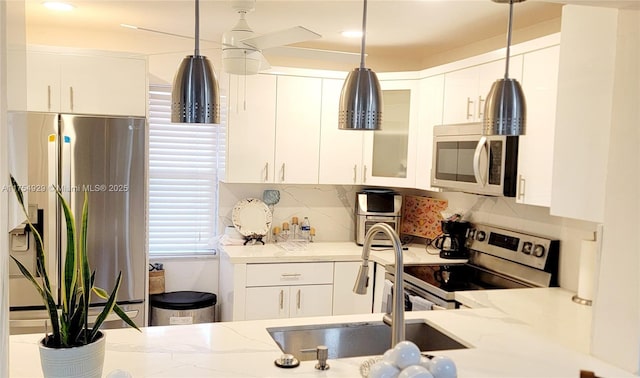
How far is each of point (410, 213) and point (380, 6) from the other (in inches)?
73.3

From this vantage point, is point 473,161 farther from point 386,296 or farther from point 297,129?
point 297,129

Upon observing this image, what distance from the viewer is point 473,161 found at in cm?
293

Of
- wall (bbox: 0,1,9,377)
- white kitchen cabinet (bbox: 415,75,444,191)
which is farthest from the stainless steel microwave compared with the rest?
wall (bbox: 0,1,9,377)

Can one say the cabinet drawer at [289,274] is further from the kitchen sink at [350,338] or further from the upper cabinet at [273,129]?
the kitchen sink at [350,338]

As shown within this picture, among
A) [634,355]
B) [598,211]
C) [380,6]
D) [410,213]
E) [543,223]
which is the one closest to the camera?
[634,355]

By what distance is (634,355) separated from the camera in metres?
1.68

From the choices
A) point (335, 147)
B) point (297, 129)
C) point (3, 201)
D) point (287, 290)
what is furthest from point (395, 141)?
point (3, 201)

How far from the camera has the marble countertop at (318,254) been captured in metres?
3.53

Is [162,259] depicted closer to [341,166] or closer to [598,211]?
[341,166]

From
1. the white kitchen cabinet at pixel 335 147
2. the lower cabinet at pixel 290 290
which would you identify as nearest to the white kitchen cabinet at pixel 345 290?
the lower cabinet at pixel 290 290

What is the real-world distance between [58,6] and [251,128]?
53.8 inches

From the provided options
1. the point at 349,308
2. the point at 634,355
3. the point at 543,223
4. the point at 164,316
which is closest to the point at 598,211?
the point at 634,355

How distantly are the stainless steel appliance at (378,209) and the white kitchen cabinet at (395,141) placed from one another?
0.46 ft

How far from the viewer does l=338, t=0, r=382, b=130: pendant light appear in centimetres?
143
